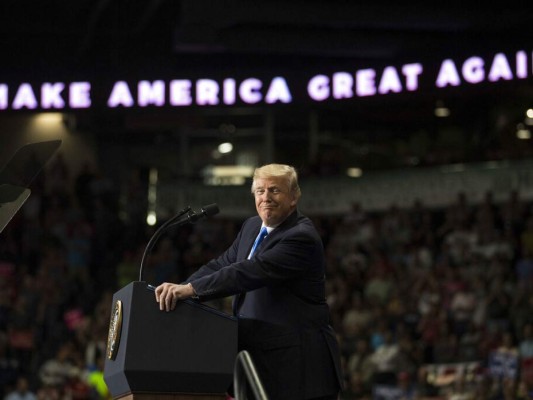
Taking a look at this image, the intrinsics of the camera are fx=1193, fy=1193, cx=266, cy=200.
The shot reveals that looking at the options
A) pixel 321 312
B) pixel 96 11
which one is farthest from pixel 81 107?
pixel 321 312

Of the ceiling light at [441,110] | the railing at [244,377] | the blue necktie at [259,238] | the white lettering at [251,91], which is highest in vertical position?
the ceiling light at [441,110]

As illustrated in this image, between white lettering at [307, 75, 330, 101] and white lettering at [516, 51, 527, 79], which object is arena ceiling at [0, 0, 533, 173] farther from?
white lettering at [516, 51, 527, 79]

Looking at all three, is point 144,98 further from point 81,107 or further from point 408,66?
point 408,66

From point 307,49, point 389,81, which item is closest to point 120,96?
point 307,49

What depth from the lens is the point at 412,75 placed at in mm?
16703

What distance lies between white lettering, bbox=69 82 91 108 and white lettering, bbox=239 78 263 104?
2.33 m

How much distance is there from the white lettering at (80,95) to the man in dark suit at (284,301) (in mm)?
13371

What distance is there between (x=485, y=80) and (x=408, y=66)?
1.21 metres

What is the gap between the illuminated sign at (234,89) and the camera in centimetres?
1670

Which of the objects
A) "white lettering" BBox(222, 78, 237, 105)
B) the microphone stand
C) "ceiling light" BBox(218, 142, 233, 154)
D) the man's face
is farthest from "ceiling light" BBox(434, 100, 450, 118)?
the microphone stand

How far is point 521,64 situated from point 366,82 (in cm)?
237

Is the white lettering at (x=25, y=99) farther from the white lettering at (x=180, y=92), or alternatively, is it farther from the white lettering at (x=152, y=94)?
the white lettering at (x=180, y=92)

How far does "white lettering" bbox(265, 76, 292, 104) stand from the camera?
17.3 meters

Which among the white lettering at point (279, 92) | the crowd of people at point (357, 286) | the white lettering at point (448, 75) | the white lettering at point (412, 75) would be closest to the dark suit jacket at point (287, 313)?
the crowd of people at point (357, 286)
